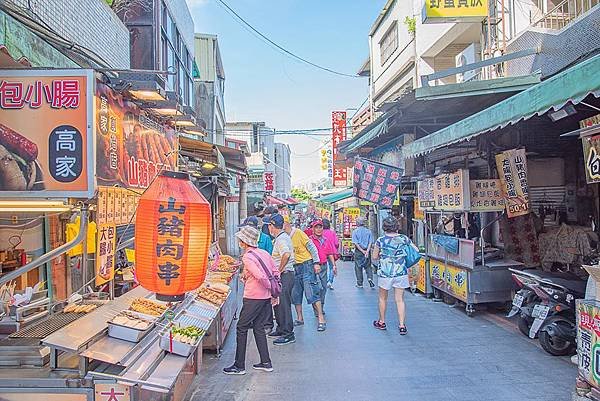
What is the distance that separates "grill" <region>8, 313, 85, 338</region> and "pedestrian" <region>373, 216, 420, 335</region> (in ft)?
15.9

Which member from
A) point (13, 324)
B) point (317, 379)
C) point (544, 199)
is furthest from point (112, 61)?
point (544, 199)

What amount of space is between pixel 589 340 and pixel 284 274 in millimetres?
4420

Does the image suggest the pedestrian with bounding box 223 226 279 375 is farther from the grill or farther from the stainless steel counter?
the grill

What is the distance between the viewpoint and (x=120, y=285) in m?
7.28

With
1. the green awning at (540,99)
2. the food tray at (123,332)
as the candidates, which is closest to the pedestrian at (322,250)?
the green awning at (540,99)

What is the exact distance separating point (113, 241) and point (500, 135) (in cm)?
851

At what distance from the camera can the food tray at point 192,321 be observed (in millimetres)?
5426

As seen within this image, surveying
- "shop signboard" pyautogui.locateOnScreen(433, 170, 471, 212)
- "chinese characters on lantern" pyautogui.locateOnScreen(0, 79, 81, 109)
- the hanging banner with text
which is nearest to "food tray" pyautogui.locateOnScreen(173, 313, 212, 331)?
"chinese characters on lantern" pyautogui.locateOnScreen(0, 79, 81, 109)

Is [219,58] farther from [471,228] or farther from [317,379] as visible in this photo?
[317,379]

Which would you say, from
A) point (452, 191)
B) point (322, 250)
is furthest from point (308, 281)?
point (452, 191)

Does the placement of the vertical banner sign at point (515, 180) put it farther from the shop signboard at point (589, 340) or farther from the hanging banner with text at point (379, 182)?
the shop signboard at point (589, 340)

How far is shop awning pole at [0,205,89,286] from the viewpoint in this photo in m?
3.59

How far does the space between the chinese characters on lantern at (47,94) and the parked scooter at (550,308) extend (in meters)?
6.45

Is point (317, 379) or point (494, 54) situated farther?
point (494, 54)
